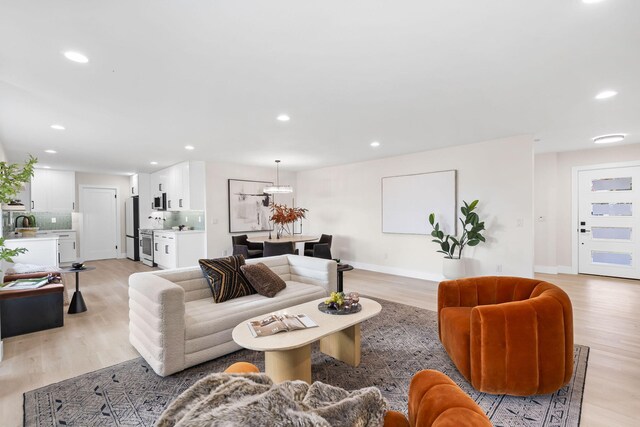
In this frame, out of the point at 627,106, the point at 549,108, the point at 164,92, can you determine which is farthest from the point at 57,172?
the point at 627,106

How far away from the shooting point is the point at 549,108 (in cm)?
341

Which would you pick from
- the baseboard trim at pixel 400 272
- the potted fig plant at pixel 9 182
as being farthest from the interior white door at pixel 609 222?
the potted fig plant at pixel 9 182

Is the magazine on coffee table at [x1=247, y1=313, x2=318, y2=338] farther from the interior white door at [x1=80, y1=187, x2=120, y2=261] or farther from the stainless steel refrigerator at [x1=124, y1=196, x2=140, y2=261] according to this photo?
the interior white door at [x1=80, y1=187, x2=120, y2=261]

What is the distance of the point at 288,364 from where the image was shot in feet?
6.63

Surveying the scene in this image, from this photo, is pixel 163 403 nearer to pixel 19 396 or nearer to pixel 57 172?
pixel 19 396

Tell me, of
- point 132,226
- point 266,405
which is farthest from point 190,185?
point 266,405

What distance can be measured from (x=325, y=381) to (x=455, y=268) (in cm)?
336

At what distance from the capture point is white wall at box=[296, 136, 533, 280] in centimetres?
460

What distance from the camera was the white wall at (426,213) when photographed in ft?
15.1

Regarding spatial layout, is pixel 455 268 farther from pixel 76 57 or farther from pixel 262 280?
pixel 76 57

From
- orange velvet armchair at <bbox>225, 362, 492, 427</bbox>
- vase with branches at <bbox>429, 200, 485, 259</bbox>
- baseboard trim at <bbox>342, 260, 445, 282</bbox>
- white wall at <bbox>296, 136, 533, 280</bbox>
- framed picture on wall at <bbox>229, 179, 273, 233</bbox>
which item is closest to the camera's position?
orange velvet armchair at <bbox>225, 362, 492, 427</bbox>

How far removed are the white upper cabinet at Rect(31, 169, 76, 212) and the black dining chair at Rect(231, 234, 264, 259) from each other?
4.59m

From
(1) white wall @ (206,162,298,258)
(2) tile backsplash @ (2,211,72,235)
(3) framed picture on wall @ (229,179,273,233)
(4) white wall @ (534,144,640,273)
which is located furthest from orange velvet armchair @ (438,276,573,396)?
(2) tile backsplash @ (2,211,72,235)

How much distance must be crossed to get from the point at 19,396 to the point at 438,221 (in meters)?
5.52
